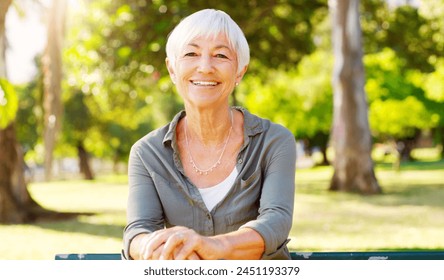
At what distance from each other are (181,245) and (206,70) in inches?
17.0

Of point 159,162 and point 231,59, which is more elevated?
point 231,59

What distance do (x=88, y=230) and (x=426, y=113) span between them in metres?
20.7

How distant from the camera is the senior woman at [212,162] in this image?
5.25 ft

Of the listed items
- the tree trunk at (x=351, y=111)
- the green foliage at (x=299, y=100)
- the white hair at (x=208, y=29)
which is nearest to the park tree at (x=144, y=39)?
the tree trunk at (x=351, y=111)

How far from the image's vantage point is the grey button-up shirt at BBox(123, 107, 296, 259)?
1648 millimetres

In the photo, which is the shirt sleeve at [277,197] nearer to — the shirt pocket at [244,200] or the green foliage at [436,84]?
the shirt pocket at [244,200]

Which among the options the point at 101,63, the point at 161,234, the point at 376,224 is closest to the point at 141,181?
the point at 161,234

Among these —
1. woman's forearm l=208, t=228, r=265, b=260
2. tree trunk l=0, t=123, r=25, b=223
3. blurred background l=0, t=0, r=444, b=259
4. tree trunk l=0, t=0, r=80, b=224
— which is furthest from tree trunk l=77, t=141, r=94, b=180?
woman's forearm l=208, t=228, r=265, b=260

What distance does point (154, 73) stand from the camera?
12.2m

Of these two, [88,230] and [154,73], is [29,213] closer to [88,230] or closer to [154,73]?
Result: [88,230]

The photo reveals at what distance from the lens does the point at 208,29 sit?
159cm

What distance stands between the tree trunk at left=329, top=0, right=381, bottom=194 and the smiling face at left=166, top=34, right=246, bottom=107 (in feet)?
34.0

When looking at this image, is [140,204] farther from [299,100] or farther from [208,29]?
[299,100]

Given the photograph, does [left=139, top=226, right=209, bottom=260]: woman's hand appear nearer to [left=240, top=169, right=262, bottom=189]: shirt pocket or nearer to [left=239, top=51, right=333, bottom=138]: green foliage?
[left=240, top=169, right=262, bottom=189]: shirt pocket
